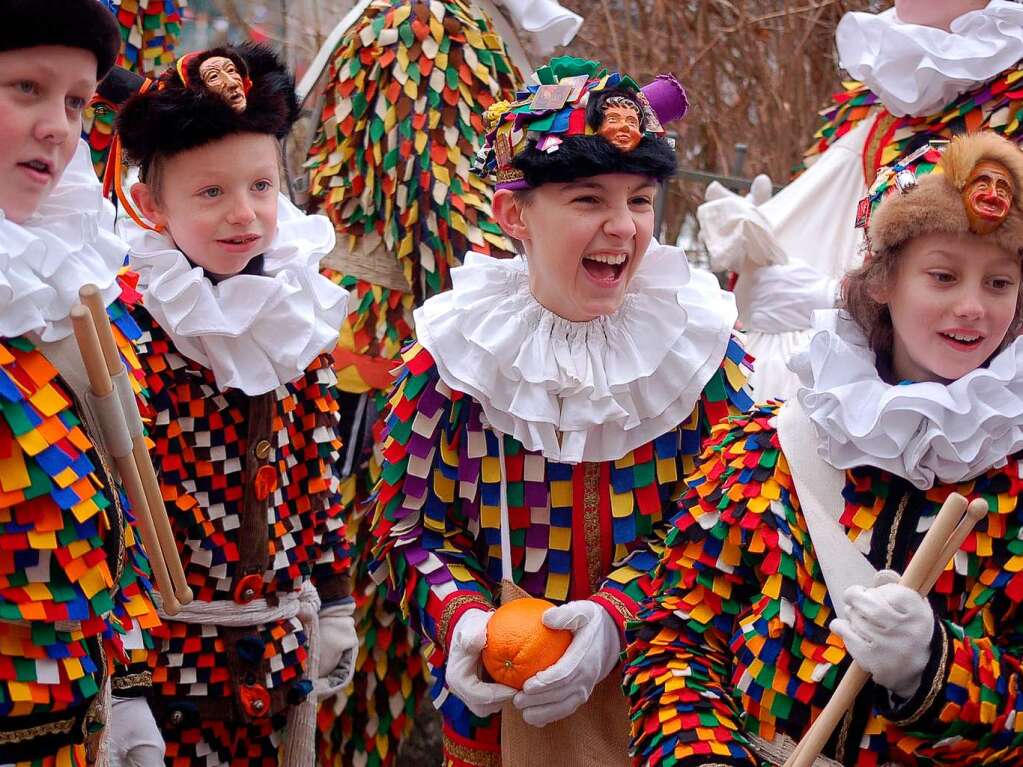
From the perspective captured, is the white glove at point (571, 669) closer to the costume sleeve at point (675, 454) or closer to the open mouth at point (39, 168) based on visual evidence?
the costume sleeve at point (675, 454)

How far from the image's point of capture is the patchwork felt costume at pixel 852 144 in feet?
13.6

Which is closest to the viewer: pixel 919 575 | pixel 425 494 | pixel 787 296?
pixel 919 575

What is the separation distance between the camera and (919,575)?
92.2 inches

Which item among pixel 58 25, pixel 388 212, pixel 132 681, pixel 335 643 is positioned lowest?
pixel 335 643

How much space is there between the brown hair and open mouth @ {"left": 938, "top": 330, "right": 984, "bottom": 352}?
0.10m

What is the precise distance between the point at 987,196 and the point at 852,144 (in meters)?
2.34

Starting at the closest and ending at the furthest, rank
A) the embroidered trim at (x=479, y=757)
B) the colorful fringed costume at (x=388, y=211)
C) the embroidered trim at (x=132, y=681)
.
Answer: the embroidered trim at (x=132, y=681), the embroidered trim at (x=479, y=757), the colorful fringed costume at (x=388, y=211)

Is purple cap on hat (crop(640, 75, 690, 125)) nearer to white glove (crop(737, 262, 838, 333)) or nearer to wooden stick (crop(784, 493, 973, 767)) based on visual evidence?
wooden stick (crop(784, 493, 973, 767))

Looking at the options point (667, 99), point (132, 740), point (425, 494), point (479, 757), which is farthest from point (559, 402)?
point (132, 740)

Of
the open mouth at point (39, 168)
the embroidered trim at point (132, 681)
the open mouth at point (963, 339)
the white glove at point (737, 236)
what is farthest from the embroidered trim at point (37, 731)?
the white glove at point (737, 236)

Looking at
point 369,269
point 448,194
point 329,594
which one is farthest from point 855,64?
point 329,594

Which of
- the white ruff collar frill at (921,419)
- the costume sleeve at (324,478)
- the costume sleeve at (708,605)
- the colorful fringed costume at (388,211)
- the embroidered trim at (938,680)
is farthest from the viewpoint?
the colorful fringed costume at (388,211)

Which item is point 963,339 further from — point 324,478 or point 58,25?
point 324,478

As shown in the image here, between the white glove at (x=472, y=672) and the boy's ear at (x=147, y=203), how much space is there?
1245mm
